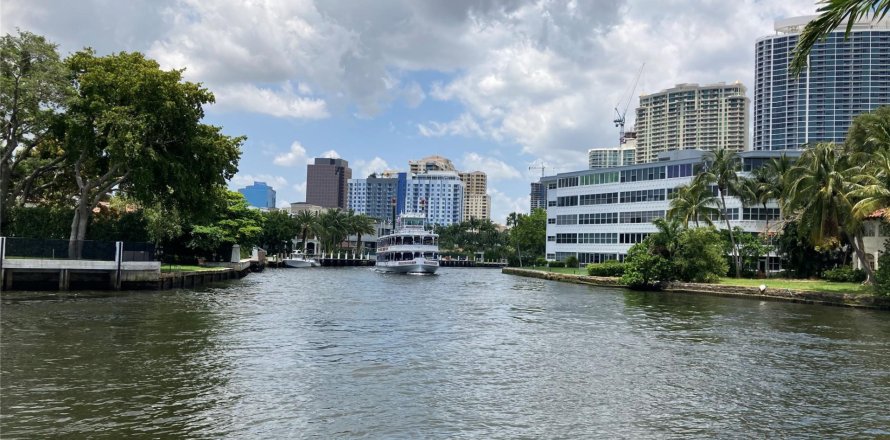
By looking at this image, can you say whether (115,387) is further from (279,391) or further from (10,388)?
(279,391)

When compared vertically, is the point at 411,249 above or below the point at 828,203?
below

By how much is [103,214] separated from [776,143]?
139837 mm

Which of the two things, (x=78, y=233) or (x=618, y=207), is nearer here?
(x=78, y=233)

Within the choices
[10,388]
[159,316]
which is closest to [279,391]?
[10,388]

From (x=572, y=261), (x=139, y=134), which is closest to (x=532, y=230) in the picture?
(x=572, y=261)

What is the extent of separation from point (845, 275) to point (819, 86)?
3891 inches

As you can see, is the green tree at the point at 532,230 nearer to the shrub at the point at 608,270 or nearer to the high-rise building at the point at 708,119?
the shrub at the point at 608,270

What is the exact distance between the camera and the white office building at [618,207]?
80375mm

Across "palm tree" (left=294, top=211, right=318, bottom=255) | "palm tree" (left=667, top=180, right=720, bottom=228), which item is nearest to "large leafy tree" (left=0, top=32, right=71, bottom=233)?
"palm tree" (left=667, top=180, right=720, bottom=228)

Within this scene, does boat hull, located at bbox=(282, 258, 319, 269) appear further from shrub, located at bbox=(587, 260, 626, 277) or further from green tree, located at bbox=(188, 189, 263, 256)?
shrub, located at bbox=(587, 260, 626, 277)

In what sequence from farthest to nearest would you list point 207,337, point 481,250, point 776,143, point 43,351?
1. point 481,250
2. point 776,143
3. point 207,337
4. point 43,351

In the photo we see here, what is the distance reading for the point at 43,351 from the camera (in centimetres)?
2009

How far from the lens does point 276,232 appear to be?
129 metres

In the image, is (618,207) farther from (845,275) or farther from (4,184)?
(4,184)
